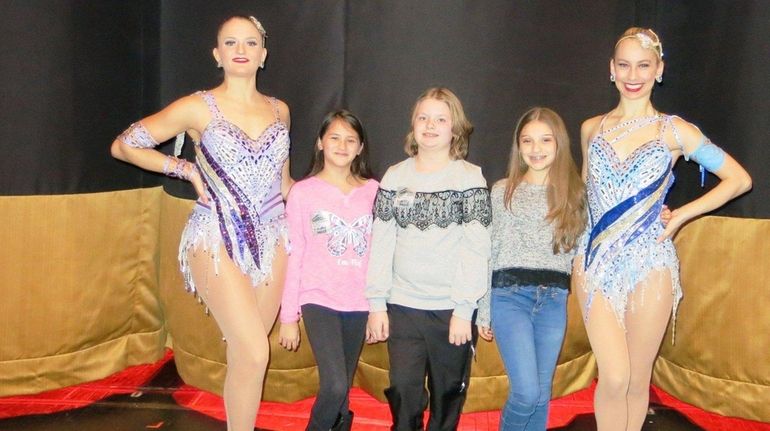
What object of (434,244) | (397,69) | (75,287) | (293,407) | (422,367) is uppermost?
(397,69)

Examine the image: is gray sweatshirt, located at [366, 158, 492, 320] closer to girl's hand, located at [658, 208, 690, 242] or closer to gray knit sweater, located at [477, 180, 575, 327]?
gray knit sweater, located at [477, 180, 575, 327]

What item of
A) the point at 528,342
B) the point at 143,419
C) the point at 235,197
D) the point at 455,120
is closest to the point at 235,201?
the point at 235,197

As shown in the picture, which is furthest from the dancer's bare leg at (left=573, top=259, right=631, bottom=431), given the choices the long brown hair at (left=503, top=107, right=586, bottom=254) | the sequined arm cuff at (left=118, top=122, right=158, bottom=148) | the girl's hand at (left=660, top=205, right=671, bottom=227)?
the sequined arm cuff at (left=118, top=122, right=158, bottom=148)

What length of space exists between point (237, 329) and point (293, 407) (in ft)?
3.72

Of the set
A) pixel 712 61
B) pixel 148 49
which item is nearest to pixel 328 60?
pixel 148 49

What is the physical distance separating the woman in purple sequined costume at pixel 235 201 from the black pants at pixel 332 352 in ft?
0.65

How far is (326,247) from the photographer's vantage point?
2863 mm

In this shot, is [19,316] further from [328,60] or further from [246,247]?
[328,60]

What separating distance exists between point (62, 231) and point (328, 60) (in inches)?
63.0

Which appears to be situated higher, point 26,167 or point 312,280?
point 26,167

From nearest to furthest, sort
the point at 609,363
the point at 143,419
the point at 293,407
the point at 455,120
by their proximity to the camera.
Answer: the point at 609,363, the point at 455,120, the point at 143,419, the point at 293,407

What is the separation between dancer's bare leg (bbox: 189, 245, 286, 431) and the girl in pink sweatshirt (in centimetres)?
17

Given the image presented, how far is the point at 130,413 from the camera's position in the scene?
3424mm

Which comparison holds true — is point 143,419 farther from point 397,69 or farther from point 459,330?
point 397,69
